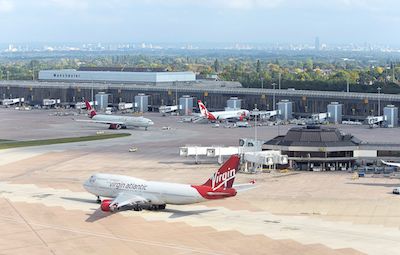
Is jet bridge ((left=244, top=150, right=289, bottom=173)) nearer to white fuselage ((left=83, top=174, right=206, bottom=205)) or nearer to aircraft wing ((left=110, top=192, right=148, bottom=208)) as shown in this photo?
white fuselage ((left=83, top=174, right=206, bottom=205))

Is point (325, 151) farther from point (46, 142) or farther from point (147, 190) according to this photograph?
point (46, 142)

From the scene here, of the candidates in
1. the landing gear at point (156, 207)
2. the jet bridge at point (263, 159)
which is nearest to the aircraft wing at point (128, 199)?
the landing gear at point (156, 207)

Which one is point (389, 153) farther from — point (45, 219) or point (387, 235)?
point (45, 219)

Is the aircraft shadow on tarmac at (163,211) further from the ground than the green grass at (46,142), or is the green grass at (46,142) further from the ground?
the green grass at (46,142)

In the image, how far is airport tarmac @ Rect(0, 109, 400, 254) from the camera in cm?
8781

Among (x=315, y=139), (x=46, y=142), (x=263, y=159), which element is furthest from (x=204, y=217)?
(x=46, y=142)

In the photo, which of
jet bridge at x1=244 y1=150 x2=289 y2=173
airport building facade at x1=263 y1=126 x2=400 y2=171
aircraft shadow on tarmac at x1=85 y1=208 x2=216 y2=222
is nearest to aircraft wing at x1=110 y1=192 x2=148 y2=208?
aircraft shadow on tarmac at x1=85 y1=208 x2=216 y2=222

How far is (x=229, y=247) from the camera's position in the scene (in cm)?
8725

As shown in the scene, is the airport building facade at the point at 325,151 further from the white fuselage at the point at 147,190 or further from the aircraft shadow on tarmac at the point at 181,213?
the white fuselage at the point at 147,190

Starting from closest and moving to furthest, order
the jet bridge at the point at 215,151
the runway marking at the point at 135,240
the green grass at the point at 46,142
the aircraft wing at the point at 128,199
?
the runway marking at the point at 135,240, the aircraft wing at the point at 128,199, the jet bridge at the point at 215,151, the green grass at the point at 46,142

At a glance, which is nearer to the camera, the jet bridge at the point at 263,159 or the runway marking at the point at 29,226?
the runway marking at the point at 29,226

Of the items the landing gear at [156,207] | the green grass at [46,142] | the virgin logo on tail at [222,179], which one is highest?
the virgin logo on tail at [222,179]

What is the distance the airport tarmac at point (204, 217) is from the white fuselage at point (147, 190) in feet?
6.44

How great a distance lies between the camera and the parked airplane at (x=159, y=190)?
100312 mm
